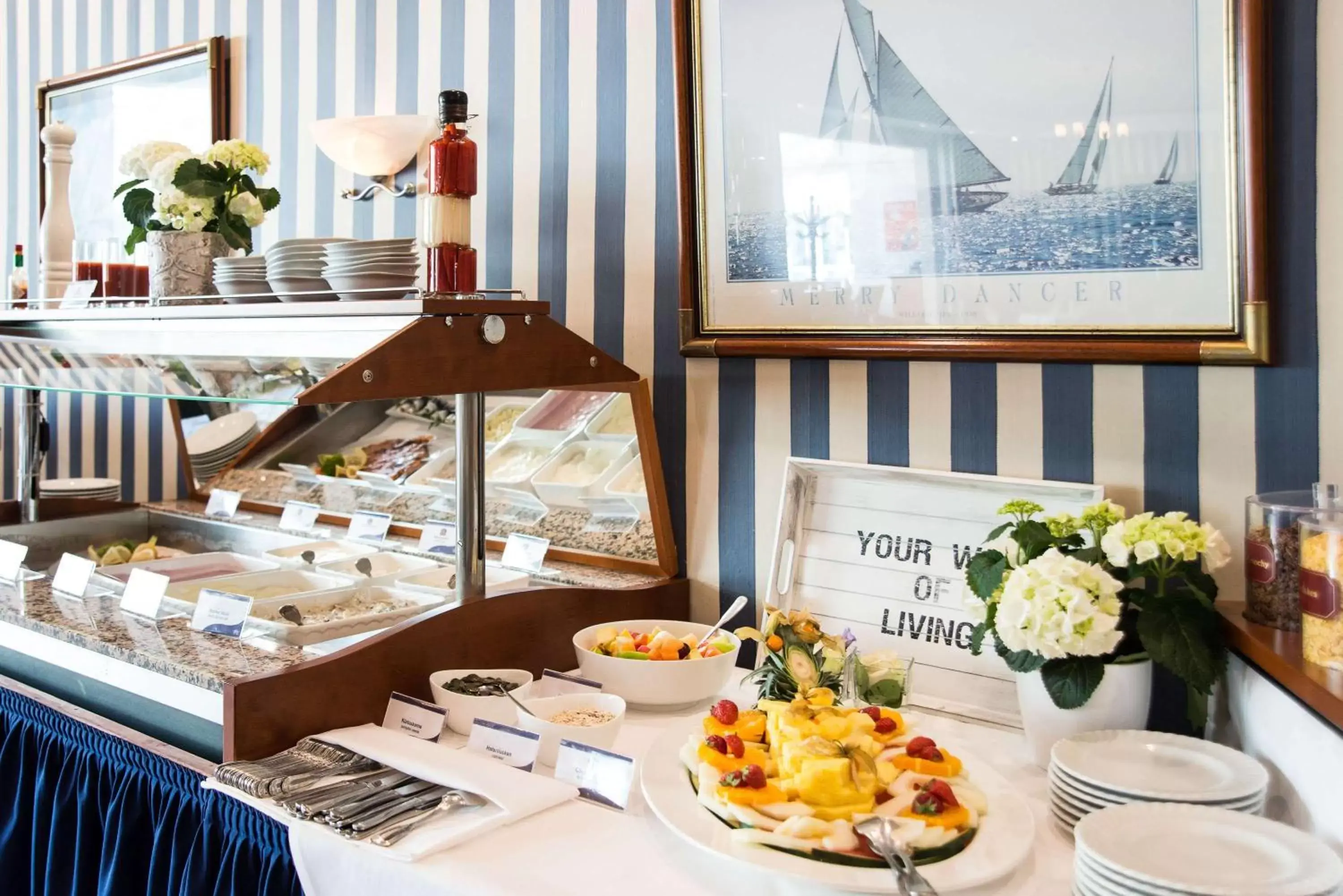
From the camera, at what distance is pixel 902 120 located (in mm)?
1853

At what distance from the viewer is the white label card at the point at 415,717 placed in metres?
1.61

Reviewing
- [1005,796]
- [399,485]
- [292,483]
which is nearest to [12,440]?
[292,483]

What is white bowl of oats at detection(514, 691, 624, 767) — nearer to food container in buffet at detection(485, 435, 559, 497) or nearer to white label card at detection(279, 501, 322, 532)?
food container in buffet at detection(485, 435, 559, 497)

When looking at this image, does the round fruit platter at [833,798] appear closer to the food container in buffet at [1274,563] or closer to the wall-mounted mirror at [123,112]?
the food container in buffet at [1274,563]

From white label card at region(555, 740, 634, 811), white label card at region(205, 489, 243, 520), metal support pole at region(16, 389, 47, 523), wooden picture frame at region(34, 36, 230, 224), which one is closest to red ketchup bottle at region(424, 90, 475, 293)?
white label card at region(555, 740, 634, 811)

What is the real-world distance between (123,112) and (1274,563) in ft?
10.9

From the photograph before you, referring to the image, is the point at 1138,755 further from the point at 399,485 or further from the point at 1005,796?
the point at 399,485

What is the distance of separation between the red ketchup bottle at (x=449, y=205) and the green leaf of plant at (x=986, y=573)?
907mm

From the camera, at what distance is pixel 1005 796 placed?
4.40ft

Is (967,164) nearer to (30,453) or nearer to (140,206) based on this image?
(140,206)

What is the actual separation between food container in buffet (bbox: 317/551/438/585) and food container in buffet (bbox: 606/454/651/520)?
377 mm

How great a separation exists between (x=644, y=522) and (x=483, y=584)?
40 centimetres

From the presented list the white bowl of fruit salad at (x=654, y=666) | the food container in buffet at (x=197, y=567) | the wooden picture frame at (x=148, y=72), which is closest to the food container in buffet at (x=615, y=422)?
the white bowl of fruit salad at (x=654, y=666)

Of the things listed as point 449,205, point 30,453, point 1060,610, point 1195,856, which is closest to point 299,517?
point 30,453
